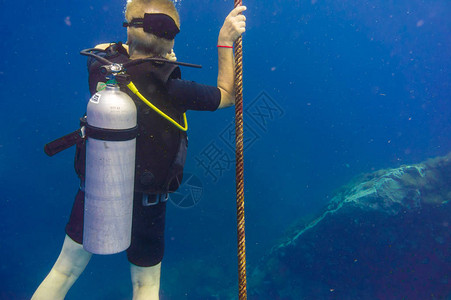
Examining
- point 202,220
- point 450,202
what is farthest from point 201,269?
point 450,202

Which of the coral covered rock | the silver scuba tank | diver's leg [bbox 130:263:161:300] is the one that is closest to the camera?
the silver scuba tank

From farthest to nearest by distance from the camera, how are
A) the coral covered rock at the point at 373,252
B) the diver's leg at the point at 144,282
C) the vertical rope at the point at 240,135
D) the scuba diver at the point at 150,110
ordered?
the coral covered rock at the point at 373,252 → the diver's leg at the point at 144,282 → the vertical rope at the point at 240,135 → the scuba diver at the point at 150,110

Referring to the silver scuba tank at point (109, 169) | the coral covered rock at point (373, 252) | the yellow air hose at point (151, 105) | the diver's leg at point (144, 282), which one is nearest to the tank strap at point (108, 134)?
the silver scuba tank at point (109, 169)

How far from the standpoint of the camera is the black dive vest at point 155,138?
56.7 inches

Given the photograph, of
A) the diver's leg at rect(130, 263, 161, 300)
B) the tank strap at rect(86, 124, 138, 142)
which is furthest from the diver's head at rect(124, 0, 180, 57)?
the diver's leg at rect(130, 263, 161, 300)

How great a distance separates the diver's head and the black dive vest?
0.11 m

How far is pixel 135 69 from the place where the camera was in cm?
144

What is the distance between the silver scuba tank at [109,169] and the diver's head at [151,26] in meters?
0.31

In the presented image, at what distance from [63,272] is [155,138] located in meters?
1.29

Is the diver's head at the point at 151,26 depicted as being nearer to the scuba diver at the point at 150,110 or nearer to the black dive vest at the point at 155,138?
the scuba diver at the point at 150,110

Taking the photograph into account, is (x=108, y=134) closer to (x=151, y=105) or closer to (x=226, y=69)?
(x=151, y=105)

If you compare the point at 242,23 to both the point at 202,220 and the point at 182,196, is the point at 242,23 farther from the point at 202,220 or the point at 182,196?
the point at 202,220

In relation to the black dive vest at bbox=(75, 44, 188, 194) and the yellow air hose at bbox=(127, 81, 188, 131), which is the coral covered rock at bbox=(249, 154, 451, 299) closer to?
the black dive vest at bbox=(75, 44, 188, 194)

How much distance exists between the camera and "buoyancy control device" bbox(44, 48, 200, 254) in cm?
130
